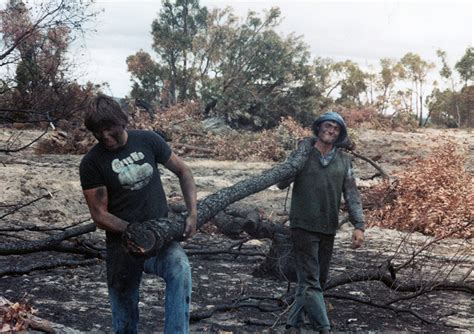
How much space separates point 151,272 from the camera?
3.25 m

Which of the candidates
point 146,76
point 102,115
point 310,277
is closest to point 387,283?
point 310,277

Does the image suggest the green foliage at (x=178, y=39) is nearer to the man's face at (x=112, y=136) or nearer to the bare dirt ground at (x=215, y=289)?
the bare dirt ground at (x=215, y=289)

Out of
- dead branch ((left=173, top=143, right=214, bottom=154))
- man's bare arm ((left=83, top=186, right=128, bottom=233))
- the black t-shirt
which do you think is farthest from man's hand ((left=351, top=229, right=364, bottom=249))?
dead branch ((left=173, top=143, right=214, bottom=154))

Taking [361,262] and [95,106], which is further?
[361,262]

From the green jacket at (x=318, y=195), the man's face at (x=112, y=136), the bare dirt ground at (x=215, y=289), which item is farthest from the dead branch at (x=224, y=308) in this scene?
the man's face at (x=112, y=136)

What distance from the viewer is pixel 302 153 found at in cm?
416

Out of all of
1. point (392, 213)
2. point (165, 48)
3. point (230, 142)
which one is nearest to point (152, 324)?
point (392, 213)

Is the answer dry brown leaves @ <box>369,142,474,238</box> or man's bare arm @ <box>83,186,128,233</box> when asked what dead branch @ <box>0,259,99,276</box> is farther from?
dry brown leaves @ <box>369,142,474,238</box>

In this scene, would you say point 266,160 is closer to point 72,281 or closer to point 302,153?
point 72,281

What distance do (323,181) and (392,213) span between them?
5776 millimetres

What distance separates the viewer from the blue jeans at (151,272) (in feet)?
9.89

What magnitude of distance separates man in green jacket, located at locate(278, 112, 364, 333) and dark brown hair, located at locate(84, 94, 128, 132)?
155cm

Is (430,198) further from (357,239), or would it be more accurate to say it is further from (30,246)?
(30,246)

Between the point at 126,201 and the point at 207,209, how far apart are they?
3.61ft
